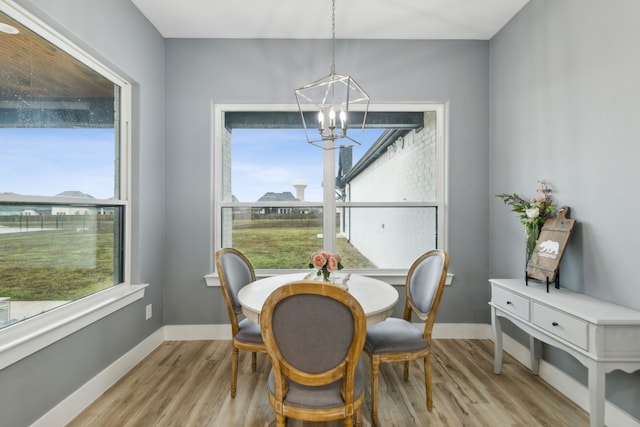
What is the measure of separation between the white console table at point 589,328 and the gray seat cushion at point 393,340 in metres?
0.68

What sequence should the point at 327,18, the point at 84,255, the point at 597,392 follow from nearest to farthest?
1. the point at 597,392
2. the point at 84,255
3. the point at 327,18

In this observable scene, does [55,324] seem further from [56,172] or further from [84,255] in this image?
[56,172]

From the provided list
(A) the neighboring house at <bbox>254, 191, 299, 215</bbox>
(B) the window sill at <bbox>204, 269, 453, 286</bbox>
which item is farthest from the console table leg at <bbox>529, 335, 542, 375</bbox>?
(A) the neighboring house at <bbox>254, 191, 299, 215</bbox>

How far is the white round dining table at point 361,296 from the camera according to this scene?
1688 millimetres

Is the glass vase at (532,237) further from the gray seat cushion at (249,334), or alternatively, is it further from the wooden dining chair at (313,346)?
the gray seat cushion at (249,334)

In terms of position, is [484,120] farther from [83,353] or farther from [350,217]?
[83,353]

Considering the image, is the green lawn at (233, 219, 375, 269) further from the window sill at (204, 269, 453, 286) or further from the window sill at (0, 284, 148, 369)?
the window sill at (0, 284, 148, 369)

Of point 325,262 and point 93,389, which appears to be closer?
point 325,262

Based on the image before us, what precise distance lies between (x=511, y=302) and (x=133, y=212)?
2.89 meters

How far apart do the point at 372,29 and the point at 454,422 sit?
10.0ft

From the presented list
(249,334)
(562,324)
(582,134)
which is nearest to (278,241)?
(249,334)

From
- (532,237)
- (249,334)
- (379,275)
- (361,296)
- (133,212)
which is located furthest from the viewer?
(379,275)

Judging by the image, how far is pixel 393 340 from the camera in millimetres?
1911

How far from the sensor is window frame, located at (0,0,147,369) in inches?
62.7
